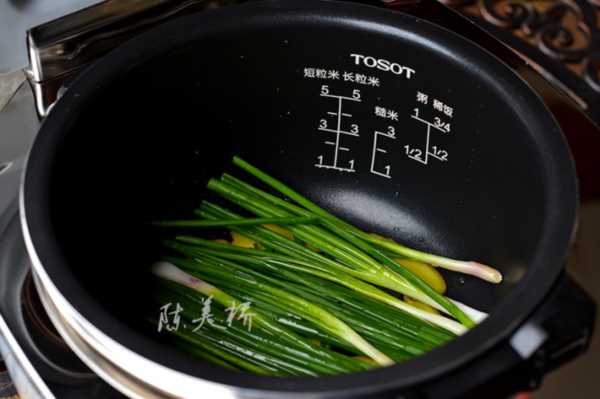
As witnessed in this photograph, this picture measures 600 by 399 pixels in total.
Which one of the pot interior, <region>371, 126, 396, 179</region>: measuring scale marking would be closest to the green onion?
the pot interior

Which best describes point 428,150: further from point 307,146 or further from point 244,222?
point 244,222

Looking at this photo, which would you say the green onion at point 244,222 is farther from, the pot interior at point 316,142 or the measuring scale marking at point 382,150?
the measuring scale marking at point 382,150

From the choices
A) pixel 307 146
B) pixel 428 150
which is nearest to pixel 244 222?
pixel 307 146

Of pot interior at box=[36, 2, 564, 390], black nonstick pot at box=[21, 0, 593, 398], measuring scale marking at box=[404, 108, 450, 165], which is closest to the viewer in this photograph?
black nonstick pot at box=[21, 0, 593, 398]

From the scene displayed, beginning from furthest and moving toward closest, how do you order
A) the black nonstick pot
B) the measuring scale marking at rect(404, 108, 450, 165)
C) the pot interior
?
the measuring scale marking at rect(404, 108, 450, 165), the pot interior, the black nonstick pot

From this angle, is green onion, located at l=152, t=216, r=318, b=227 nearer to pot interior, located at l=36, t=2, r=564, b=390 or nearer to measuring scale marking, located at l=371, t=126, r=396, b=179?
pot interior, located at l=36, t=2, r=564, b=390

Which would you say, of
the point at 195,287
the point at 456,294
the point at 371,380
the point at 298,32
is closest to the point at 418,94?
the point at 298,32

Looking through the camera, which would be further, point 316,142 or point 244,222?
point 316,142

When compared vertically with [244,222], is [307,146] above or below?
above
